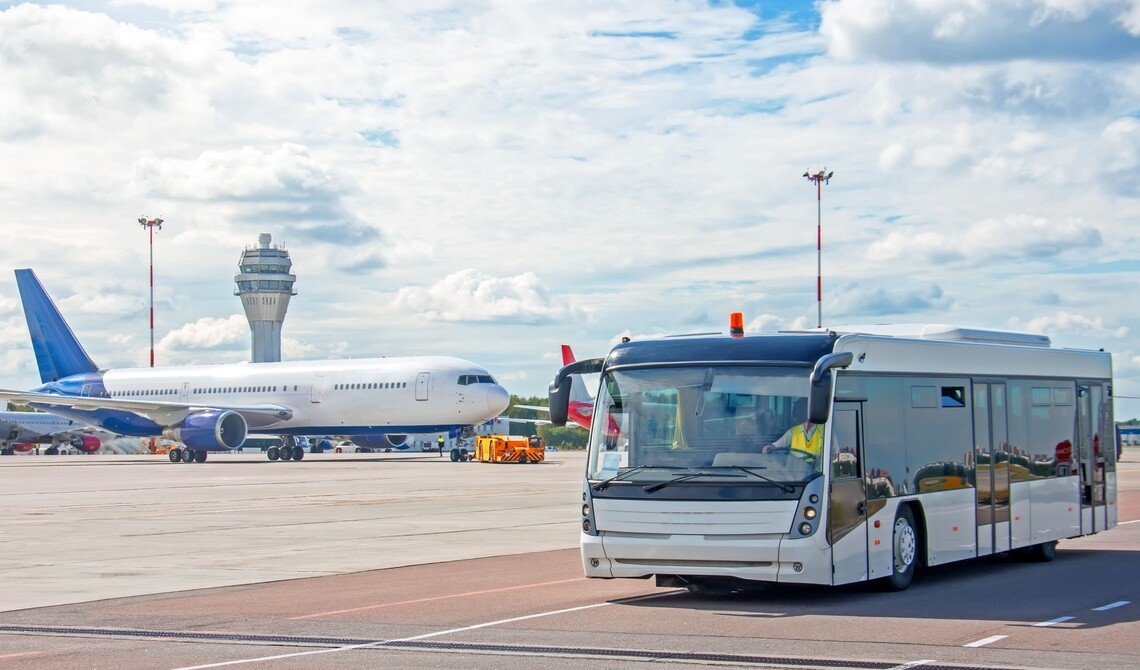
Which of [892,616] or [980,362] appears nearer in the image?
[892,616]

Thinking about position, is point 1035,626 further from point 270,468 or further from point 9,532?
point 270,468

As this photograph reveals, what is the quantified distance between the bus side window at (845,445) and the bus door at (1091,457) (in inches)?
232

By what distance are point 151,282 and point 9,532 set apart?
5562 centimetres

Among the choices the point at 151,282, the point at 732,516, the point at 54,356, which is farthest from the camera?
the point at 151,282

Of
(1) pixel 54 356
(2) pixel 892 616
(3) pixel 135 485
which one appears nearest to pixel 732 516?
(2) pixel 892 616

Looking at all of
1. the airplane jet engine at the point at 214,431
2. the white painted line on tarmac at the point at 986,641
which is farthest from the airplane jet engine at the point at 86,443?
the white painted line on tarmac at the point at 986,641

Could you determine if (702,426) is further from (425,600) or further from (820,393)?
(425,600)

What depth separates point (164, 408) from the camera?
60.0m

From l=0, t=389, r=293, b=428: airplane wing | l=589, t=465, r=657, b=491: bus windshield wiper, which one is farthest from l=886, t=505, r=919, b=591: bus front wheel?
l=0, t=389, r=293, b=428: airplane wing

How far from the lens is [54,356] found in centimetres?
6988

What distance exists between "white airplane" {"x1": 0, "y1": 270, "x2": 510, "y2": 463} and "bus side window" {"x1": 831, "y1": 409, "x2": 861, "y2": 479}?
42.2 m

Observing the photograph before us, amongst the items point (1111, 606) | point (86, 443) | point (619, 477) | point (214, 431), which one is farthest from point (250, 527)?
point (86, 443)

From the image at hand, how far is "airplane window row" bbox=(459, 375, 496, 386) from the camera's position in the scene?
5453 cm

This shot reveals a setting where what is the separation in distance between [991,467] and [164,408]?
50241 mm
